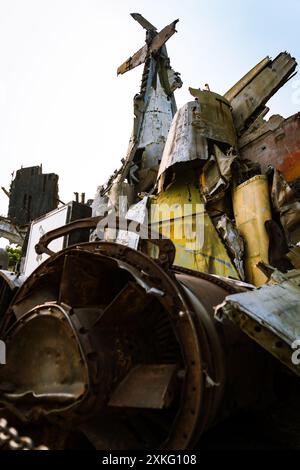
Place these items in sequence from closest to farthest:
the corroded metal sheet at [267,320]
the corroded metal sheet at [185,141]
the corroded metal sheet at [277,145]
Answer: the corroded metal sheet at [267,320], the corroded metal sheet at [277,145], the corroded metal sheet at [185,141]

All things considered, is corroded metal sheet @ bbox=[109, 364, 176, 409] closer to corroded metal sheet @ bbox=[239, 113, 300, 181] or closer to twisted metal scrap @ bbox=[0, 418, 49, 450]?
twisted metal scrap @ bbox=[0, 418, 49, 450]

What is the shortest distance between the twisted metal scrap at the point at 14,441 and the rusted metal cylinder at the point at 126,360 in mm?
119

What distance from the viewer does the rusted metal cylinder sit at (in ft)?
6.24

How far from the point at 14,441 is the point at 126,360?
87cm

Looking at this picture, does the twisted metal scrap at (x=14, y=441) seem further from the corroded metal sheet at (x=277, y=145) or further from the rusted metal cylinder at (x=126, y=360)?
the corroded metal sheet at (x=277, y=145)

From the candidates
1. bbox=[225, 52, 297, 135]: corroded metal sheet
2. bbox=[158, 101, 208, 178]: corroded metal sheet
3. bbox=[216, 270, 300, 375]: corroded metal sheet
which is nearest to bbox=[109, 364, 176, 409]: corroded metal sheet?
bbox=[216, 270, 300, 375]: corroded metal sheet

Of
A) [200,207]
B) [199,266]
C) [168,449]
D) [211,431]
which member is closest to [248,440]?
[211,431]

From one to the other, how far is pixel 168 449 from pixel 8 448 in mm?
1027

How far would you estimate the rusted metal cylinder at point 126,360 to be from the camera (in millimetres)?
1901

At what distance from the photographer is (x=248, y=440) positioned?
2.46 metres

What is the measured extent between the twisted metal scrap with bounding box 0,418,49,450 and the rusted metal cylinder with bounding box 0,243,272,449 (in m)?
0.12

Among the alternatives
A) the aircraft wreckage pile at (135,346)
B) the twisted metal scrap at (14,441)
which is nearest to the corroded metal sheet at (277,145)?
the aircraft wreckage pile at (135,346)

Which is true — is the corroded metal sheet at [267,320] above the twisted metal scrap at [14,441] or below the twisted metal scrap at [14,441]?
above

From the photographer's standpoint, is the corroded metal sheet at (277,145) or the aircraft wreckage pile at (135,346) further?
the corroded metal sheet at (277,145)
